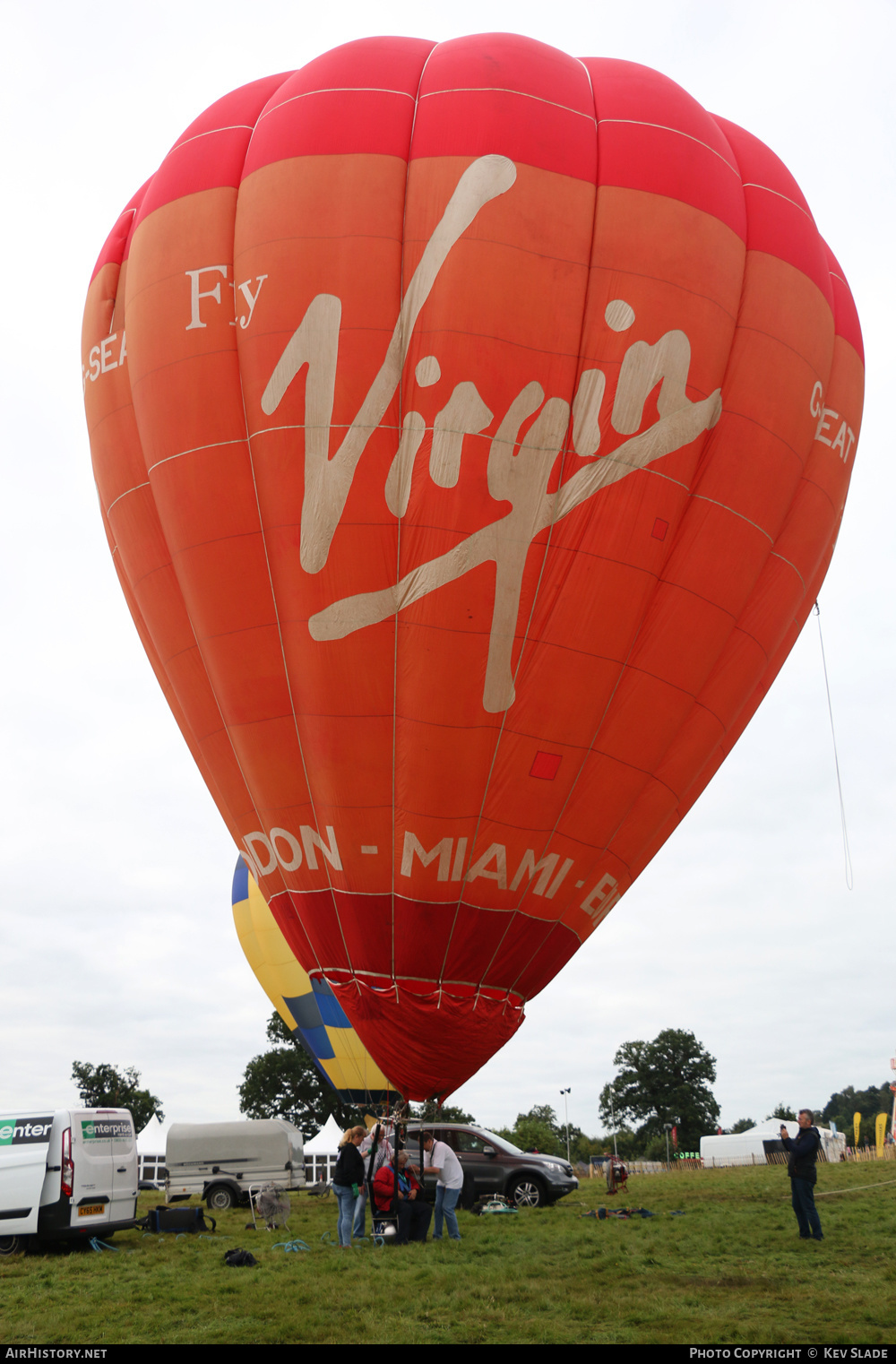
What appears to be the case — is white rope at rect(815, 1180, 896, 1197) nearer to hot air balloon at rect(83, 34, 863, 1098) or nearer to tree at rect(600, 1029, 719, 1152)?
hot air balloon at rect(83, 34, 863, 1098)

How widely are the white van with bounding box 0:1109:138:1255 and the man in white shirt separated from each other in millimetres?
3651

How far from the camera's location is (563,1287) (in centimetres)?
729

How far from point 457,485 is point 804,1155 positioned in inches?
258

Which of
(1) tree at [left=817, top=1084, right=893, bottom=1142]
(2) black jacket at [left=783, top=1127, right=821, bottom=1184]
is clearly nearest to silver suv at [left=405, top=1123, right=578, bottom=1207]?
(2) black jacket at [left=783, top=1127, right=821, bottom=1184]

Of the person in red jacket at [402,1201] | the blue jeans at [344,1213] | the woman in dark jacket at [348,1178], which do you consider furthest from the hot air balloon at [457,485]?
the blue jeans at [344,1213]

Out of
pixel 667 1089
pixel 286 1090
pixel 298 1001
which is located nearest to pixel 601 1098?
pixel 667 1089

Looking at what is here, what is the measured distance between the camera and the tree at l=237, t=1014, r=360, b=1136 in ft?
167

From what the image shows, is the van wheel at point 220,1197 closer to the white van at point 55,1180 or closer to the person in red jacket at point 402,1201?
the white van at point 55,1180

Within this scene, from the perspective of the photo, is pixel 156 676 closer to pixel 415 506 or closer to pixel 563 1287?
pixel 415 506

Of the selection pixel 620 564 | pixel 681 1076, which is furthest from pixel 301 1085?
pixel 620 564

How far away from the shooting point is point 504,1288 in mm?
7227

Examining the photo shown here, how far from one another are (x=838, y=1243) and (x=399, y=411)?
802cm

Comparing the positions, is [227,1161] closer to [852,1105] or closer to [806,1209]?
[806,1209]

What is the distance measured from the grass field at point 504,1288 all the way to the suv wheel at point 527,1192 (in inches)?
69.9
